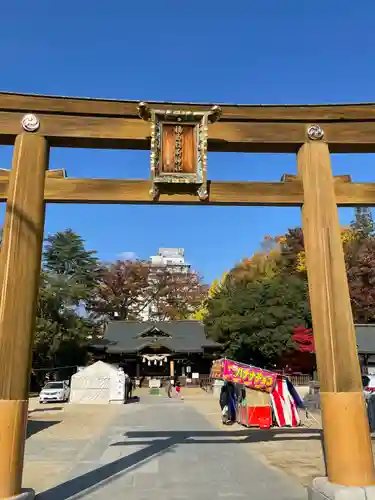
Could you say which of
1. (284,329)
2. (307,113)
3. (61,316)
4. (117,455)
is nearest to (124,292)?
(61,316)

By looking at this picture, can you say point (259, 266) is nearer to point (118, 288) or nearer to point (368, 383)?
point (118, 288)

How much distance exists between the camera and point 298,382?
1254 inches

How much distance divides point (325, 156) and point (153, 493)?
5940 mm

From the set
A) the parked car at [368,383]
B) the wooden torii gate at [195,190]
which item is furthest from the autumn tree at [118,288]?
the wooden torii gate at [195,190]

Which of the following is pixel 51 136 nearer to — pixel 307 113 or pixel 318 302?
pixel 307 113

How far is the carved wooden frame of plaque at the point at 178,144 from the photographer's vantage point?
22.3ft

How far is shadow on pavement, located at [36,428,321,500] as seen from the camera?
22.3ft

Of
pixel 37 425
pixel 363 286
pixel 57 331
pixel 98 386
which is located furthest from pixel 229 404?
pixel 363 286

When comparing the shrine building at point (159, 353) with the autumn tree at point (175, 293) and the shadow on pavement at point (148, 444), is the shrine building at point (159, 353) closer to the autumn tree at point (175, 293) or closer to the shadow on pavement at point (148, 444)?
the autumn tree at point (175, 293)

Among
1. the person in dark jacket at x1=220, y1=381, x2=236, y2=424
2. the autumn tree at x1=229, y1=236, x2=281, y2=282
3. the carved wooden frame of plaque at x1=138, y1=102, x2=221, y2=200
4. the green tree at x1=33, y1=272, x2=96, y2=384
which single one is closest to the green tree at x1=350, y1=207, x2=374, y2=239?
the autumn tree at x1=229, y1=236, x2=281, y2=282

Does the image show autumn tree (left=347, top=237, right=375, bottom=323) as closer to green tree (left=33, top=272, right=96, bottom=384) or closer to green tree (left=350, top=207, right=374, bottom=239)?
green tree (left=350, top=207, right=374, bottom=239)

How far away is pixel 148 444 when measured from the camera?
1085 centimetres

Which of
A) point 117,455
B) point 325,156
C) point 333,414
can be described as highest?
point 325,156

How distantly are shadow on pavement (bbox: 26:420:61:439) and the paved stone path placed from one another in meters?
3.25
